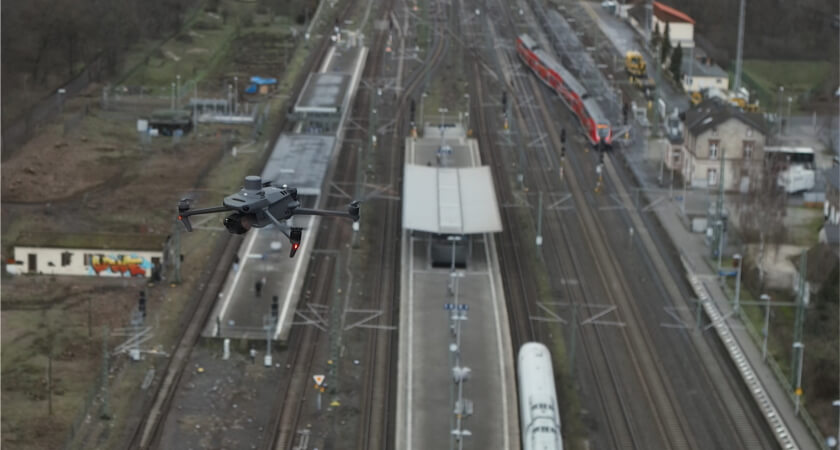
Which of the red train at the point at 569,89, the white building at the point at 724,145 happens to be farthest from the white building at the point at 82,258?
the red train at the point at 569,89

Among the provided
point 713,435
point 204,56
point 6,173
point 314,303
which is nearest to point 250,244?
point 314,303

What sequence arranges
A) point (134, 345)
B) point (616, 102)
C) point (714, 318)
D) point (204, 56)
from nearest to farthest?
point (134, 345) < point (714, 318) < point (616, 102) < point (204, 56)

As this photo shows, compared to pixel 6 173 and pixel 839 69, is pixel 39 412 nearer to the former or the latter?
pixel 6 173

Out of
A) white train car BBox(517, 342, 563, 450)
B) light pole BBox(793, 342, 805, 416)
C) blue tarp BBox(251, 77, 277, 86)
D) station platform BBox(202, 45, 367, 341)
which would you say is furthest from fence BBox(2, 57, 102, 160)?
light pole BBox(793, 342, 805, 416)

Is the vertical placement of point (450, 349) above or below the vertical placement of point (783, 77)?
below

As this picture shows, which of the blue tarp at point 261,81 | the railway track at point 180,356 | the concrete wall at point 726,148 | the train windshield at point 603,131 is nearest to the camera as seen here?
the railway track at point 180,356

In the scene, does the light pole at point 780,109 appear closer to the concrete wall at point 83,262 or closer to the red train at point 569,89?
the red train at point 569,89

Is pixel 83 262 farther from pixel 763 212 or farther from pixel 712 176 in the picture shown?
pixel 712 176

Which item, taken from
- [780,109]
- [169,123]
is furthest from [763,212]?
[169,123]
